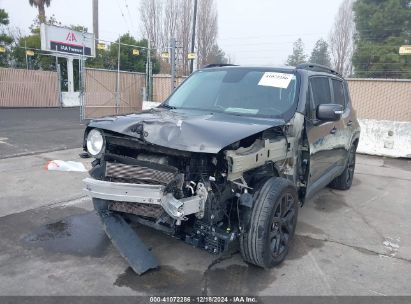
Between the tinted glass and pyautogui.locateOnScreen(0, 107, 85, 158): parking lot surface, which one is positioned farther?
pyautogui.locateOnScreen(0, 107, 85, 158): parking lot surface

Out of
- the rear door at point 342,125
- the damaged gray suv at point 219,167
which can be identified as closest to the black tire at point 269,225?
the damaged gray suv at point 219,167

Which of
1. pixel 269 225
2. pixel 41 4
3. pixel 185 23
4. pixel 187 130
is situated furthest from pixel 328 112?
pixel 41 4

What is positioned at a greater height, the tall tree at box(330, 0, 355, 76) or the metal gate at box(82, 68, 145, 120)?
the tall tree at box(330, 0, 355, 76)

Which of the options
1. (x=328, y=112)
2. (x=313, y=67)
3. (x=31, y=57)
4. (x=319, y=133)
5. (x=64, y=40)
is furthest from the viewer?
(x=31, y=57)

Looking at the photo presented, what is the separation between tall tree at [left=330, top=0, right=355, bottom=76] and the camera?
3512 cm

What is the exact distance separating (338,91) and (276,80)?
5.96 feet

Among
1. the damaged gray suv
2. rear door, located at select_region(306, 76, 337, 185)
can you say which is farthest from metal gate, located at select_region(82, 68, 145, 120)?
the damaged gray suv

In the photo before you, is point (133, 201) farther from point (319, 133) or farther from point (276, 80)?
point (319, 133)

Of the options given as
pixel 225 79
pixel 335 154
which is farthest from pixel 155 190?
pixel 335 154

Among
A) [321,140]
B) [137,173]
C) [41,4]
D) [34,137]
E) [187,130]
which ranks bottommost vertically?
[34,137]

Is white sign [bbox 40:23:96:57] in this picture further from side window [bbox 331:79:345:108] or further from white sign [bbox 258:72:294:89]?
white sign [bbox 258:72:294:89]

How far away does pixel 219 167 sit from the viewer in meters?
3.11

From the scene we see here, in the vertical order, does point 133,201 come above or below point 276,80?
below

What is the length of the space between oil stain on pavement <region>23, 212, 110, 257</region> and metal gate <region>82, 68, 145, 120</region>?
10929 millimetres
